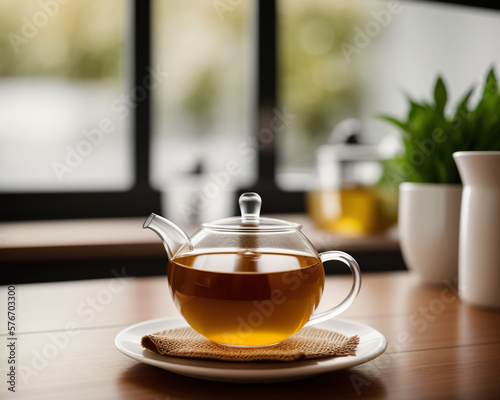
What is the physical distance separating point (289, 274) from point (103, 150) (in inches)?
71.1

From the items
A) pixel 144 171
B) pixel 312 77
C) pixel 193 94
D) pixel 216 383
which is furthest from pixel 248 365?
pixel 312 77

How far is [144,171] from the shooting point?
234 cm

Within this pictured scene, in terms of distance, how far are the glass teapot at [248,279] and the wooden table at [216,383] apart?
0.23ft

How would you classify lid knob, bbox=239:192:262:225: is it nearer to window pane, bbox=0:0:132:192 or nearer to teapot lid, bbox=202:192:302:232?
teapot lid, bbox=202:192:302:232

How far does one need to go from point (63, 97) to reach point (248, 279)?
183 centimetres

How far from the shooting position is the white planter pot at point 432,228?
110 centimetres

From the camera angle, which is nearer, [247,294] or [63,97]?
[247,294]

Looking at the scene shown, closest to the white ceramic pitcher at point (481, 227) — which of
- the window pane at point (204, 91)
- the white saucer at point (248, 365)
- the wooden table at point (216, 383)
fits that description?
the wooden table at point (216, 383)

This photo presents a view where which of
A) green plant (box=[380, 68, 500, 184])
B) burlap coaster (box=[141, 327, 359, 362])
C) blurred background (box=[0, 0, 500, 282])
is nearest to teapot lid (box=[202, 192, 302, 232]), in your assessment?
burlap coaster (box=[141, 327, 359, 362])

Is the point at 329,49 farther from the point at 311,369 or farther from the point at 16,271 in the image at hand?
the point at 311,369

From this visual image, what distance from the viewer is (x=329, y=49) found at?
267 cm

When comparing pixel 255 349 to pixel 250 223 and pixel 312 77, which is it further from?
pixel 312 77

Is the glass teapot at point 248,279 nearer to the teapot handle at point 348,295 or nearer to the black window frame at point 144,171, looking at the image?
the teapot handle at point 348,295

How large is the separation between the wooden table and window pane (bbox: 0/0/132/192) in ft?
4.01
